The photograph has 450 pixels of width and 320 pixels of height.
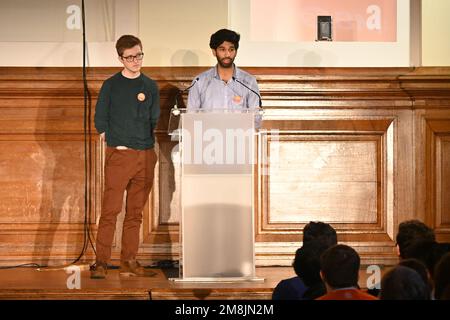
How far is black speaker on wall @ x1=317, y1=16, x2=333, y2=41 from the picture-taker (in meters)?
6.93

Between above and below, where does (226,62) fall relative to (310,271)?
above

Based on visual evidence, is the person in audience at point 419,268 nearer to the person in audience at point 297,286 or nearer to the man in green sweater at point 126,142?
the person in audience at point 297,286

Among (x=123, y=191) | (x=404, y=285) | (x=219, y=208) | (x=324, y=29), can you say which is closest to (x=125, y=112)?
(x=123, y=191)

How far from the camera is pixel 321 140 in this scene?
6766 mm

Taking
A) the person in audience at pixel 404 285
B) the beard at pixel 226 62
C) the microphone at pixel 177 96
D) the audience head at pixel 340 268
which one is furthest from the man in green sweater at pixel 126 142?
the person in audience at pixel 404 285

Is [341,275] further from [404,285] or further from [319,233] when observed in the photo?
[319,233]

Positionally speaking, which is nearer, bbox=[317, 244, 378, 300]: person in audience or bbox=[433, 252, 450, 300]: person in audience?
bbox=[433, 252, 450, 300]: person in audience

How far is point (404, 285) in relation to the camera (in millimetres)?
3271

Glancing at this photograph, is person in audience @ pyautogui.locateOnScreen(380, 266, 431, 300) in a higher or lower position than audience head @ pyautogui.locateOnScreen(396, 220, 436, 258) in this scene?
lower

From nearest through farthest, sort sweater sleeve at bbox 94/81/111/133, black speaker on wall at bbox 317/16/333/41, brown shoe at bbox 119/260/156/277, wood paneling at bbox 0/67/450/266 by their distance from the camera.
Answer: sweater sleeve at bbox 94/81/111/133
brown shoe at bbox 119/260/156/277
wood paneling at bbox 0/67/450/266
black speaker on wall at bbox 317/16/333/41

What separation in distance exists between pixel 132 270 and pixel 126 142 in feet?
2.53

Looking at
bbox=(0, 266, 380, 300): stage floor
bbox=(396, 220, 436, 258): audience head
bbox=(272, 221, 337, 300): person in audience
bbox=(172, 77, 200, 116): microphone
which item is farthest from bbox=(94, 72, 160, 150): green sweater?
bbox=(396, 220, 436, 258): audience head

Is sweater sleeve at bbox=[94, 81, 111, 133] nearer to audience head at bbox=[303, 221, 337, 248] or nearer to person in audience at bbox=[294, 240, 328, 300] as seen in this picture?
audience head at bbox=[303, 221, 337, 248]

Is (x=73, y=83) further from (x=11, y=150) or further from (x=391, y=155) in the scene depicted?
(x=391, y=155)
